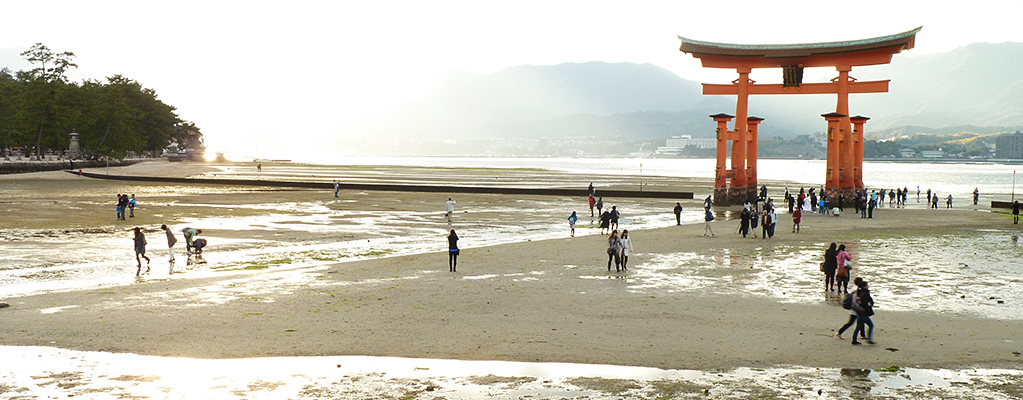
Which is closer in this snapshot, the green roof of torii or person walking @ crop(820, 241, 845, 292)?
person walking @ crop(820, 241, 845, 292)

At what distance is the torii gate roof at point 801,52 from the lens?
143 ft

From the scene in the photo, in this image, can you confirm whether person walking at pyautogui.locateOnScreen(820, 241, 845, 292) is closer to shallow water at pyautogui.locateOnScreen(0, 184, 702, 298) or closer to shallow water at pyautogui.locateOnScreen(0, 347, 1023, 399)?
shallow water at pyautogui.locateOnScreen(0, 347, 1023, 399)

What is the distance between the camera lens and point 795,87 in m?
48.2

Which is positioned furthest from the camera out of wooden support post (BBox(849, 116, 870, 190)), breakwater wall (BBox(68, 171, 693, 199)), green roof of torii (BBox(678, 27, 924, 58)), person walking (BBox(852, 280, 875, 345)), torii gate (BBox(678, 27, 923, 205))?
breakwater wall (BBox(68, 171, 693, 199))

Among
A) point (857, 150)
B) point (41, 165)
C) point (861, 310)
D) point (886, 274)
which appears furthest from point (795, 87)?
point (41, 165)

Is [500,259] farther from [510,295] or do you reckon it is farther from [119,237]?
[119,237]

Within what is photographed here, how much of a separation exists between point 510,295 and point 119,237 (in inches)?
759

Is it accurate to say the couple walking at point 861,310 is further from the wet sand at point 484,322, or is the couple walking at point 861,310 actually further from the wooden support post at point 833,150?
the wooden support post at point 833,150

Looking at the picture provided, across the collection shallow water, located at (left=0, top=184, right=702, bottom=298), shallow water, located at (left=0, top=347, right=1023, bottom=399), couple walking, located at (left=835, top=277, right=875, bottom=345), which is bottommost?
shallow water, located at (left=0, top=347, right=1023, bottom=399)

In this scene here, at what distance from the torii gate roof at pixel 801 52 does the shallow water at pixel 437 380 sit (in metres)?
38.0

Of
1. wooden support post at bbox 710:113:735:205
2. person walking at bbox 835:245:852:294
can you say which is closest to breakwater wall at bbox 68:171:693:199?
wooden support post at bbox 710:113:735:205

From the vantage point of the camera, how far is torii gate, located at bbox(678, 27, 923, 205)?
148ft

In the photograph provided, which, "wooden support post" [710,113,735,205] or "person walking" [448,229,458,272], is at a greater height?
"wooden support post" [710,113,735,205]

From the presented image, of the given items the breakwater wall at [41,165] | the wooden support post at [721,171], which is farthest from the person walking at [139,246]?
the breakwater wall at [41,165]
